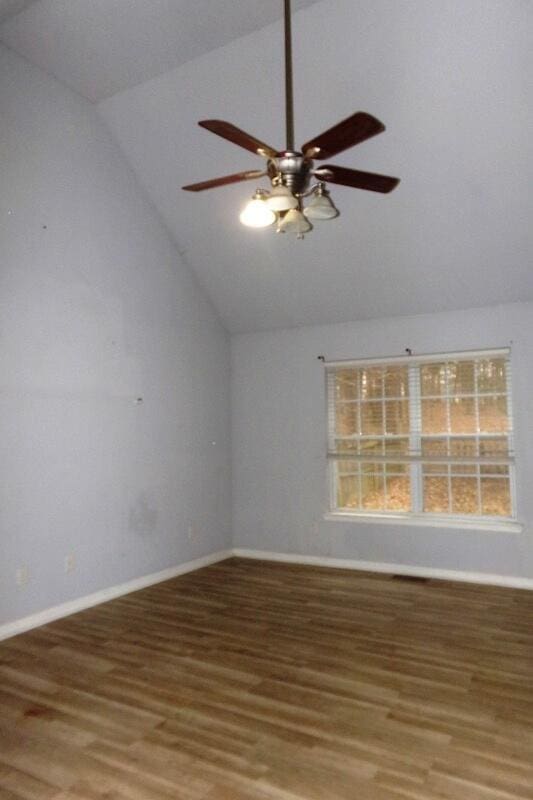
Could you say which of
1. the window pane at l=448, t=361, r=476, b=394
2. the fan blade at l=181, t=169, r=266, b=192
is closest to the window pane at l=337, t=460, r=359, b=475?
the window pane at l=448, t=361, r=476, b=394

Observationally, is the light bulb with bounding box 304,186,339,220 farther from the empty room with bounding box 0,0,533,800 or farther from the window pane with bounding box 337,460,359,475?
the window pane with bounding box 337,460,359,475

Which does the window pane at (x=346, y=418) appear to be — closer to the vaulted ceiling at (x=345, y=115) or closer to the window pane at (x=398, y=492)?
the window pane at (x=398, y=492)

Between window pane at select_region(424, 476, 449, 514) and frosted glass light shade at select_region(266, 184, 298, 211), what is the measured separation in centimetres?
345

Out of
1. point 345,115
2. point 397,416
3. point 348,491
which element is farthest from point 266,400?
point 345,115

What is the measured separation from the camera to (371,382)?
219 inches

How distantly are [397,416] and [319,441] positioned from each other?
785 mm

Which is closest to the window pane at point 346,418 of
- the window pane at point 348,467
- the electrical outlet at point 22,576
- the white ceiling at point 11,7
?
the window pane at point 348,467

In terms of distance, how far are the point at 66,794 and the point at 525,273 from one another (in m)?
4.46

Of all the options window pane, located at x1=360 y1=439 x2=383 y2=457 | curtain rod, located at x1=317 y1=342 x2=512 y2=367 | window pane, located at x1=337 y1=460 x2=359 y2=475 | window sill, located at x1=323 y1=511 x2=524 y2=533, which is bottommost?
window sill, located at x1=323 y1=511 x2=524 y2=533

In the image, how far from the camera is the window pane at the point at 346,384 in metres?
5.63

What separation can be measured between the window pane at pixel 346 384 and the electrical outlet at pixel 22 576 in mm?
3175

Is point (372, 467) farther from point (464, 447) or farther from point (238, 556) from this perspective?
point (238, 556)

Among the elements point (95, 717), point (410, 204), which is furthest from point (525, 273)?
point (95, 717)

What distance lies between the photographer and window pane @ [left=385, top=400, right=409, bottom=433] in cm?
539
